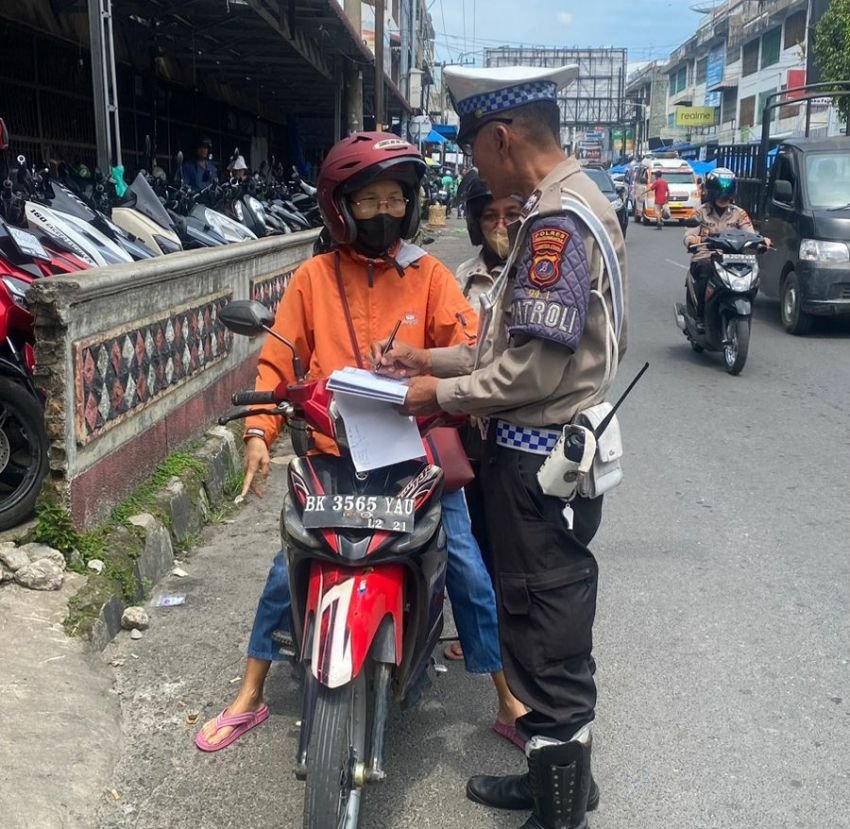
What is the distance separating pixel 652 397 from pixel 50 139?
7.72 m

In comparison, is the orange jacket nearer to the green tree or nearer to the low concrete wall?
the low concrete wall

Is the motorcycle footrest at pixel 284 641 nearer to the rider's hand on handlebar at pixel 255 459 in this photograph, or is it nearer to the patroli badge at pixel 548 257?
the rider's hand on handlebar at pixel 255 459

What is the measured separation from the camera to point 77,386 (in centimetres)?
390

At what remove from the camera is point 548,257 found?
7.55 feet

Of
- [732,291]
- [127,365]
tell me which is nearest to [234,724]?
[127,365]

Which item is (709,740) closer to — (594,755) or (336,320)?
(594,755)

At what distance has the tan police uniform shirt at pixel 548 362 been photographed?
2.34 m

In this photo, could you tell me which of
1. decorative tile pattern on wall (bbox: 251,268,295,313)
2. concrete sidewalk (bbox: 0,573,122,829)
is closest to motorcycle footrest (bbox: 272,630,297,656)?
concrete sidewalk (bbox: 0,573,122,829)

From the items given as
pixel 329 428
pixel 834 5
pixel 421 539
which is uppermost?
pixel 834 5

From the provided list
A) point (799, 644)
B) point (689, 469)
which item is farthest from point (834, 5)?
point (799, 644)

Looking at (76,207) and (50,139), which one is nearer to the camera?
(76,207)

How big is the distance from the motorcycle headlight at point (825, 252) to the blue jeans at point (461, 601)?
8.46m

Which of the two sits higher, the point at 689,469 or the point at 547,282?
the point at 547,282

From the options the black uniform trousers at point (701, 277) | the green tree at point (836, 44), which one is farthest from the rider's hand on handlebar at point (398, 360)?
the green tree at point (836, 44)
